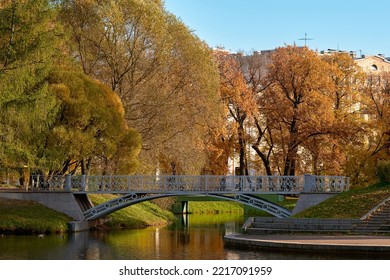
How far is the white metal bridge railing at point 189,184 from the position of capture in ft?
139

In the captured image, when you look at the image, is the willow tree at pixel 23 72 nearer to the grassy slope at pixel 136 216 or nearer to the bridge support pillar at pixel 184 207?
the grassy slope at pixel 136 216

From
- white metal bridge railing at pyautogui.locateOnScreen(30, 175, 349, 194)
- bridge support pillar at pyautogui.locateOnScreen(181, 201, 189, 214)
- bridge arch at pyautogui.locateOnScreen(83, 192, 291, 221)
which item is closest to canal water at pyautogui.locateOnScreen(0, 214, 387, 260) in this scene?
bridge arch at pyautogui.locateOnScreen(83, 192, 291, 221)

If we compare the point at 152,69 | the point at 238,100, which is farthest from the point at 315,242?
the point at 238,100

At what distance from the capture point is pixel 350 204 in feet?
125

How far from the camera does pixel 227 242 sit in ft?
109

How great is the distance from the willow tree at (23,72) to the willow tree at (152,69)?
878 cm

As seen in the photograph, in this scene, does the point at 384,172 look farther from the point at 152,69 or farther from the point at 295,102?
the point at 295,102

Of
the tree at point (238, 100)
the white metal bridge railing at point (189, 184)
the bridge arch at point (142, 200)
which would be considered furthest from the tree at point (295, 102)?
the bridge arch at point (142, 200)

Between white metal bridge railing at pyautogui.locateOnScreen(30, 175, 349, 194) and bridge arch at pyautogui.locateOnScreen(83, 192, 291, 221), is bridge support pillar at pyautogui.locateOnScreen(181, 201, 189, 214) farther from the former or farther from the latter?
→ bridge arch at pyautogui.locateOnScreen(83, 192, 291, 221)

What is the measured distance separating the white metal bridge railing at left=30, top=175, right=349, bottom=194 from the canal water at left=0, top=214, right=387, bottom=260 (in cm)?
216

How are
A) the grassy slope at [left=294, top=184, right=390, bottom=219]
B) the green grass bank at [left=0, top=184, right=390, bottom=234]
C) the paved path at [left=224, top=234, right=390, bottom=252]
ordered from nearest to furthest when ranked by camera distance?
the paved path at [left=224, top=234, right=390, bottom=252] < the grassy slope at [left=294, top=184, right=390, bottom=219] < the green grass bank at [left=0, top=184, right=390, bottom=234]

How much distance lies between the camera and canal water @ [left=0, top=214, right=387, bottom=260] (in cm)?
2930

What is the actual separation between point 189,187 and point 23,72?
36.6 ft

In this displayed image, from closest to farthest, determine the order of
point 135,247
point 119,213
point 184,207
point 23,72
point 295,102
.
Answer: point 135,247 < point 23,72 < point 119,213 < point 295,102 < point 184,207
